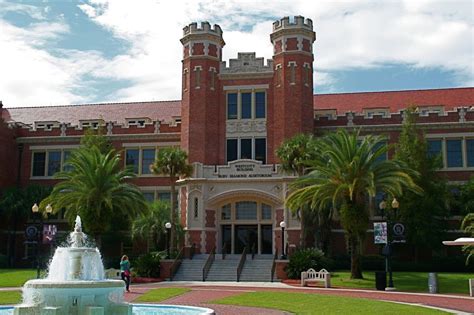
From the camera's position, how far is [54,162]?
50.2m

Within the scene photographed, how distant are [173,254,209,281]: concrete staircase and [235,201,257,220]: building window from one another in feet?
15.9

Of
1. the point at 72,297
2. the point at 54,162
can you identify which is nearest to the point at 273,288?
the point at 72,297

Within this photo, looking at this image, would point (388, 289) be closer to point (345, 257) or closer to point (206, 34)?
point (345, 257)

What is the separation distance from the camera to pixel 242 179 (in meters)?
42.1

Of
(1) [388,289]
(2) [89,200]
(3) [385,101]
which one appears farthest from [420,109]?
(2) [89,200]

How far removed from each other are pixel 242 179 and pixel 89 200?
1058 centimetres

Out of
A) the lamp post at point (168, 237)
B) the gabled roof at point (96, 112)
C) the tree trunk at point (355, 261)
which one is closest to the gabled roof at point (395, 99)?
the gabled roof at point (96, 112)

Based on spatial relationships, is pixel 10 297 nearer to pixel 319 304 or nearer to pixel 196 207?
pixel 319 304

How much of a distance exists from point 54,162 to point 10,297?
86.6 ft

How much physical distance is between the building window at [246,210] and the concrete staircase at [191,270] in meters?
4.84

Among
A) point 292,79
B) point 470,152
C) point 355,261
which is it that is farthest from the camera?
point 470,152

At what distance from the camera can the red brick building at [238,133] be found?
139 feet

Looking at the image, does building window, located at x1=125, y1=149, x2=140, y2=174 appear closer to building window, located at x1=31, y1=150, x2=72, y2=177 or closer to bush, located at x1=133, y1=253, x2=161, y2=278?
building window, located at x1=31, y1=150, x2=72, y2=177

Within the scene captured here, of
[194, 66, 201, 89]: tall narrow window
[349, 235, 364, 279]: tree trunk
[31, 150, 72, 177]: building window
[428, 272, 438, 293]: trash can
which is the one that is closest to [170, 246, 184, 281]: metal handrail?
[349, 235, 364, 279]: tree trunk
